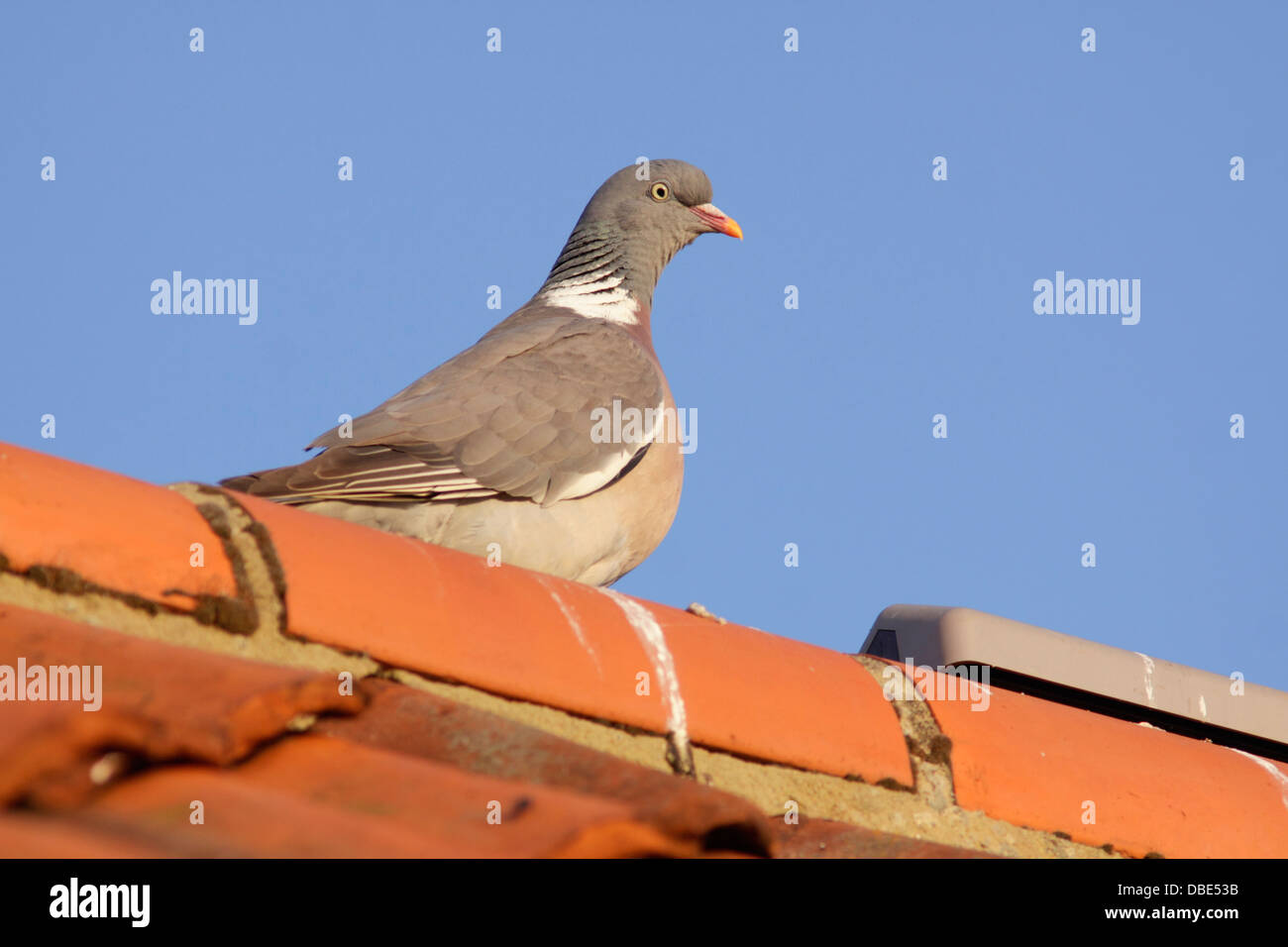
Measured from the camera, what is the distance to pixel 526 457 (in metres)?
4.48

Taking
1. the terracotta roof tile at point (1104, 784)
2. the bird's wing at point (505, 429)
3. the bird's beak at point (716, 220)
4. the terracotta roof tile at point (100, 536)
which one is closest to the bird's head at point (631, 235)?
the bird's beak at point (716, 220)

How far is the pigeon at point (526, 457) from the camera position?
13.6 ft

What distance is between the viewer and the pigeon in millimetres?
4133

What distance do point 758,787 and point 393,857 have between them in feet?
4.24

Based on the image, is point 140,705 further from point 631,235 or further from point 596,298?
point 631,235

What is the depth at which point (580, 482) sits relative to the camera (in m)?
4.52

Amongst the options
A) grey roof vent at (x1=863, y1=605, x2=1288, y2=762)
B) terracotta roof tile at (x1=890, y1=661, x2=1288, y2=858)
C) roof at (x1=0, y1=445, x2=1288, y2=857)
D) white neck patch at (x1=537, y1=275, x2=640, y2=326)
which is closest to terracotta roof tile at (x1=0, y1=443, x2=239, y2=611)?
roof at (x1=0, y1=445, x2=1288, y2=857)

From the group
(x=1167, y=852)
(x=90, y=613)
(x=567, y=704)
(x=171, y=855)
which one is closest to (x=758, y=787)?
(x=567, y=704)

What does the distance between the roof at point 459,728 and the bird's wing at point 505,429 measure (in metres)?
1.35

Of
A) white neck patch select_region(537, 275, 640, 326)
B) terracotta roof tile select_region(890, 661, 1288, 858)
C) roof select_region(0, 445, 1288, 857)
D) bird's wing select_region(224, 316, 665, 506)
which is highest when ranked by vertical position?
white neck patch select_region(537, 275, 640, 326)

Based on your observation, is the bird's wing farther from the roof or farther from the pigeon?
the roof

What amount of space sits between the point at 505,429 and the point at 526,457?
0.14 metres

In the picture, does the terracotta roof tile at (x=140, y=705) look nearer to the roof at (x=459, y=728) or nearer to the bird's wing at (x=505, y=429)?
the roof at (x=459, y=728)
